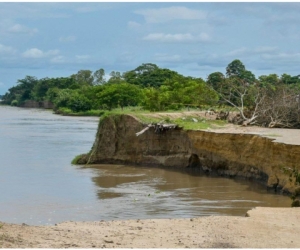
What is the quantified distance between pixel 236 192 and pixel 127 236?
9.86m

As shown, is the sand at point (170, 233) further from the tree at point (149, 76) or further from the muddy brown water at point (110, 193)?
the tree at point (149, 76)

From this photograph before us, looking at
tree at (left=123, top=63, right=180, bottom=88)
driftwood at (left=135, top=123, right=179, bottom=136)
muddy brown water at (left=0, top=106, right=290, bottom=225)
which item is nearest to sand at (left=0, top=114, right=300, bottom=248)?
muddy brown water at (left=0, top=106, right=290, bottom=225)

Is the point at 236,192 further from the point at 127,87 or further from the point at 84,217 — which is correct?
the point at 127,87

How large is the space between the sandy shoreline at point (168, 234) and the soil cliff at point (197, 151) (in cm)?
670

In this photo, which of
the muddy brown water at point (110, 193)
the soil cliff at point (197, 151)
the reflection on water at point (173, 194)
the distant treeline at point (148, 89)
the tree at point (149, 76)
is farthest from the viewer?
the tree at point (149, 76)

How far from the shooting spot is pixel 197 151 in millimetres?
24000

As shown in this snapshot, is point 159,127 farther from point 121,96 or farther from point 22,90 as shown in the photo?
point 22,90

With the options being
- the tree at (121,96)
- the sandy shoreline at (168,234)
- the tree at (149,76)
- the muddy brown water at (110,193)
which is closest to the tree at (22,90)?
the tree at (149,76)

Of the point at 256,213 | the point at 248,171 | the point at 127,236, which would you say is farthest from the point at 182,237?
the point at 248,171

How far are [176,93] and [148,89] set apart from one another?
9.53 meters

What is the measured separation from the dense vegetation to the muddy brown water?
488cm

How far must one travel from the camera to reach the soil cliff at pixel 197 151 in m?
19.0

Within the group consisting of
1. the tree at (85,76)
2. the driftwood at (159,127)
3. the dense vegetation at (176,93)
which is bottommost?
the driftwood at (159,127)

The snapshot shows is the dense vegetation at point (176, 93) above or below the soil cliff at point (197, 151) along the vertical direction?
above
